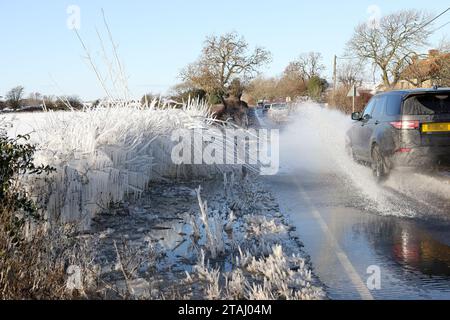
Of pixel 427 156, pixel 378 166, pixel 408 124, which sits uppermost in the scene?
pixel 408 124

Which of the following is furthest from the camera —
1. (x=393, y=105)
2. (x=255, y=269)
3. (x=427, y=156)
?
(x=393, y=105)

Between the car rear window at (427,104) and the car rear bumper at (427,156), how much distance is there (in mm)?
686

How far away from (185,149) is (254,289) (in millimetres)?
6826

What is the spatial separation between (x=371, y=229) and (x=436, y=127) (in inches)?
152

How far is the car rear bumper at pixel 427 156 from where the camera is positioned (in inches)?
397

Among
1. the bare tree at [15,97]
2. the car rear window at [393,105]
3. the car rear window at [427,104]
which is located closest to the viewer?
the car rear window at [427,104]

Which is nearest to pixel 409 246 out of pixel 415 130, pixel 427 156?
pixel 427 156

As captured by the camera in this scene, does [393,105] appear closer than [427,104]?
No

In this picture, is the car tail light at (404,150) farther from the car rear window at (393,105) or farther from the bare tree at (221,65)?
the bare tree at (221,65)

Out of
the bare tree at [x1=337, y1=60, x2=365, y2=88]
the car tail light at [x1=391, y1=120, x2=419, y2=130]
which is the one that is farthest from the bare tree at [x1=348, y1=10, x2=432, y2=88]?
the car tail light at [x1=391, y1=120, x2=419, y2=130]

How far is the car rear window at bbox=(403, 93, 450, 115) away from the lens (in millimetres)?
10234

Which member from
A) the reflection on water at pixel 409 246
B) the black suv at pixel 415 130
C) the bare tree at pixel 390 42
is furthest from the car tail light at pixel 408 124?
the bare tree at pixel 390 42

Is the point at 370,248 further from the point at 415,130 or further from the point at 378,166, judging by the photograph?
the point at 378,166

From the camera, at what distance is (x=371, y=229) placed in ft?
23.5
